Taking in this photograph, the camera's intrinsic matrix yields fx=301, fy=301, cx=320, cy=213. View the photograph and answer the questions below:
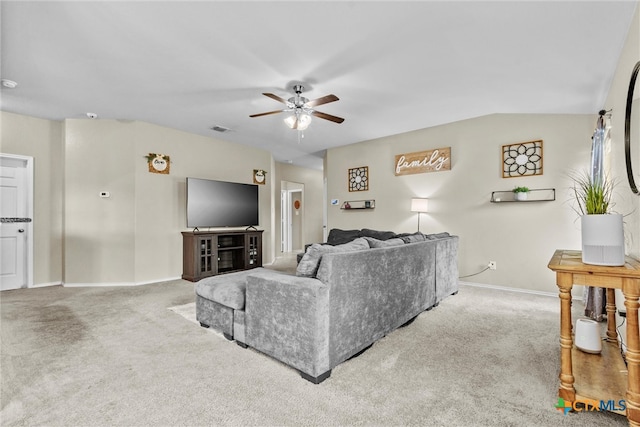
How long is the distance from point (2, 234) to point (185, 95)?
3.35 meters

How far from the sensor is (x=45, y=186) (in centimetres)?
452

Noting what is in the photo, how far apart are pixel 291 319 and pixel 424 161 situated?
3993 millimetres

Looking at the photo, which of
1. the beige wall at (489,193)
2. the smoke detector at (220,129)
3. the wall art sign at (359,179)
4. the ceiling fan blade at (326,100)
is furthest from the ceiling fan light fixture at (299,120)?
the wall art sign at (359,179)

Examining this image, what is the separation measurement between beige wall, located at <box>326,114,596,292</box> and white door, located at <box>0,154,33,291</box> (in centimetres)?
542

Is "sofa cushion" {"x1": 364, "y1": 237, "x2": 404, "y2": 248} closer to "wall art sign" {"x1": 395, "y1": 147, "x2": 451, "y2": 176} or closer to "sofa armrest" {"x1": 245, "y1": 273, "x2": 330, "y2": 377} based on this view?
"sofa armrest" {"x1": 245, "y1": 273, "x2": 330, "y2": 377}

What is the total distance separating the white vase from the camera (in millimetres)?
1516

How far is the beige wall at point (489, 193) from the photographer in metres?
3.88

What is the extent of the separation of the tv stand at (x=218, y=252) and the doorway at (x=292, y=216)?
9.65 ft

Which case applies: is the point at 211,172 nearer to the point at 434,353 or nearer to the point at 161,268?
the point at 161,268

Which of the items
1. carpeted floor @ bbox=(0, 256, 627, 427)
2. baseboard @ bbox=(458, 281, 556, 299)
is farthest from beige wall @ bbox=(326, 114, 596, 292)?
carpeted floor @ bbox=(0, 256, 627, 427)

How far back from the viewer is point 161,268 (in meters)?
4.93

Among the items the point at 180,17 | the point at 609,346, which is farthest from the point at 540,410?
the point at 180,17

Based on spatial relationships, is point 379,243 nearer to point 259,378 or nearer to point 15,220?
point 259,378

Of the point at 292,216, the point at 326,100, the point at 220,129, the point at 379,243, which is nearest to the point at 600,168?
the point at 379,243
